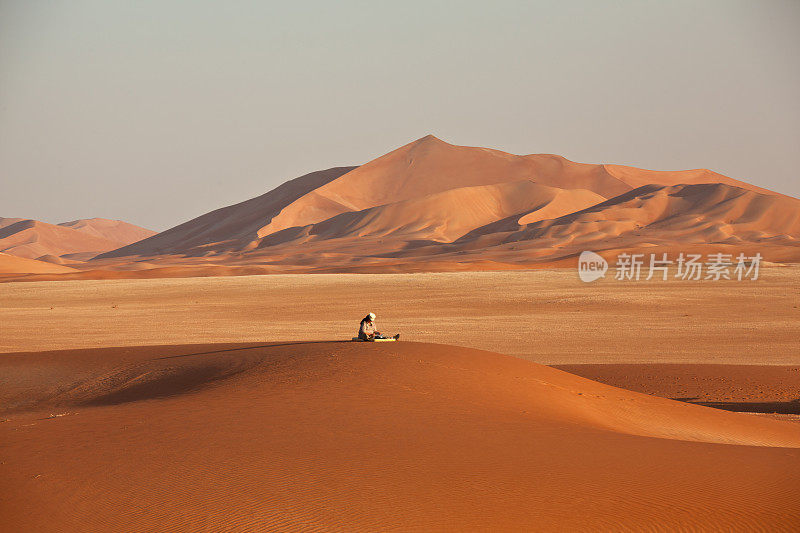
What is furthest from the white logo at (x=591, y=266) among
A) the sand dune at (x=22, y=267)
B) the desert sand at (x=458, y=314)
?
the sand dune at (x=22, y=267)

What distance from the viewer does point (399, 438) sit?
9.75 meters

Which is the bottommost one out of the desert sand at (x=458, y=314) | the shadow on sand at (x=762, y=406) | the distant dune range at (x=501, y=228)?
the shadow on sand at (x=762, y=406)

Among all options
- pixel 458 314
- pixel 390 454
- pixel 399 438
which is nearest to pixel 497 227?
pixel 458 314

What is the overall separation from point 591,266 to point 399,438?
6777 cm

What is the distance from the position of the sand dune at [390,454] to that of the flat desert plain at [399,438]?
3 centimetres

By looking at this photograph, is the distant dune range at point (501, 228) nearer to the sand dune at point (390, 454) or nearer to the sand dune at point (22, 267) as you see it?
the sand dune at point (22, 267)

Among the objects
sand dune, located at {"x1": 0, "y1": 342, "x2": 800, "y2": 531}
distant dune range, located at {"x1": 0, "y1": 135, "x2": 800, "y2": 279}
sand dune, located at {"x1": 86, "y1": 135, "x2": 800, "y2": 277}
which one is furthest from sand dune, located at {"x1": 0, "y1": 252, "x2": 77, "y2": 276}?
sand dune, located at {"x1": 0, "y1": 342, "x2": 800, "y2": 531}

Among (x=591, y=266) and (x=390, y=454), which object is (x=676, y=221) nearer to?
(x=591, y=266)

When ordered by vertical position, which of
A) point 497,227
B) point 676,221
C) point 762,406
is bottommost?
point 762,406

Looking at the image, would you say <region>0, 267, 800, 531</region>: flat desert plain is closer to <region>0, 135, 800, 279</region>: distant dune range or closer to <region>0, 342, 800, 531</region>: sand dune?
<region>0, 342, 800, 531</region>: sand dune

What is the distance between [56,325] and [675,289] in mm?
32408

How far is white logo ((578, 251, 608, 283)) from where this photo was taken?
5894 cm

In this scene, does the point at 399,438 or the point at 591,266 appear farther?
the point at 591,266

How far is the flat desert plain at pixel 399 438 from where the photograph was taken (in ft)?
24.0
